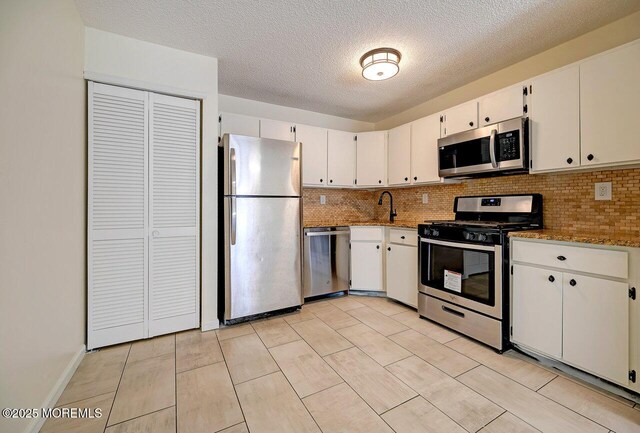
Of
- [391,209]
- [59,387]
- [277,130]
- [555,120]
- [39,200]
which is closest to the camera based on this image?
[39,200]

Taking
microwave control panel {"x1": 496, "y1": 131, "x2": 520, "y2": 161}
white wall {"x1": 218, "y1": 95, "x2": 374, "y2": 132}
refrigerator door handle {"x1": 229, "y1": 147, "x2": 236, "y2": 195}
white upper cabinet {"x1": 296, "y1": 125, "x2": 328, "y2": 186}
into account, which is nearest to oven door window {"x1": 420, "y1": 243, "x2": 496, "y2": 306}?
microwave control panel {"x1": 496, "y1": 131, "x2": 520, "y2": 161}

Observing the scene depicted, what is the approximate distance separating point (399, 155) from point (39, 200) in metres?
3.20

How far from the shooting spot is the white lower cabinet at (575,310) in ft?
5.01

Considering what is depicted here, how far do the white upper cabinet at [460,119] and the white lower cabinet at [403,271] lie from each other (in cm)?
109

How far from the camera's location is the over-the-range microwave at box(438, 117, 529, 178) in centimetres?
214

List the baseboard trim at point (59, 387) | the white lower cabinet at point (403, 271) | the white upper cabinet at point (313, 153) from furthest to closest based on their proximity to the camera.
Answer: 1. the white upper cabinet at point (313, 153)
2. the white lower cabinet at point (403, 271)
3. the baseboard trim at point (59, 387)

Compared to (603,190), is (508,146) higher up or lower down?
higher up

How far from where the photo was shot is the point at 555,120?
1998 millimetres

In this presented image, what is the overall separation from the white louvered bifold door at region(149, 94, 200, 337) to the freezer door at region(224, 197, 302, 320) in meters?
0.30

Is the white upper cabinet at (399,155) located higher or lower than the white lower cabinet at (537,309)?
higher

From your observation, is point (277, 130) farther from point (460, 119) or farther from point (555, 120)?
point (555, 120)

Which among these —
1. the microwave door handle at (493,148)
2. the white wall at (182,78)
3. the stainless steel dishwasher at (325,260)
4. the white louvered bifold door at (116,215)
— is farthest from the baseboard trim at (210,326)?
the microwave door handle at (493,148)

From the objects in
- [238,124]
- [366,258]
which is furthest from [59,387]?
[366,258]

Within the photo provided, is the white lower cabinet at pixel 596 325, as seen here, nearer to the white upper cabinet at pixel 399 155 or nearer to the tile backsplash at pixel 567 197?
the tile backsplash at pixel 567 197
